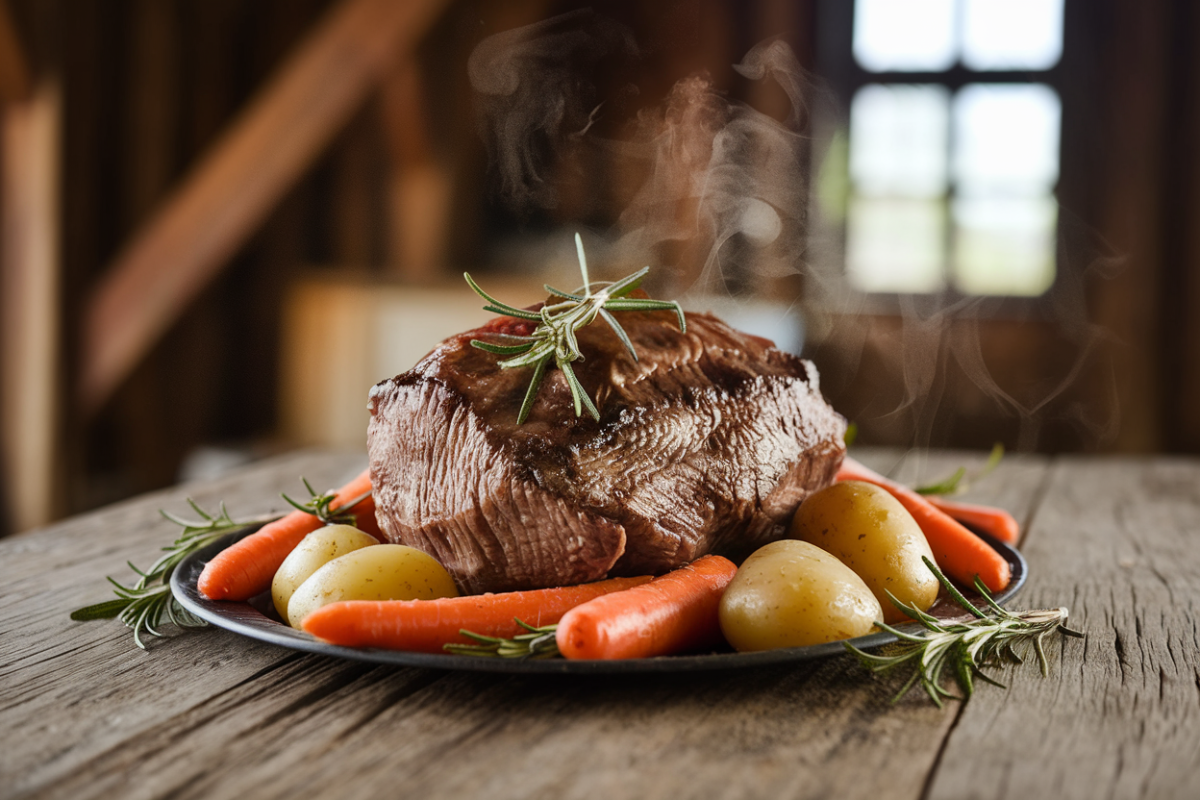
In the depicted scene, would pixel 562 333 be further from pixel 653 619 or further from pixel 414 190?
pixel 414 190

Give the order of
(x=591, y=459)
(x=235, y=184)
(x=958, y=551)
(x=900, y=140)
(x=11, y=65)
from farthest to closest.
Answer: (x=900, y=140) < (x=235, y=184) < (x=11, y=65) < (x=958, y=551) < (x=591, y=459)

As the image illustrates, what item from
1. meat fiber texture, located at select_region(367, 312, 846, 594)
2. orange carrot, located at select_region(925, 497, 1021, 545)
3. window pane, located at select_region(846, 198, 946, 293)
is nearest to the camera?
meat fiber texture, located at select_region(367, 312, 846, 594)

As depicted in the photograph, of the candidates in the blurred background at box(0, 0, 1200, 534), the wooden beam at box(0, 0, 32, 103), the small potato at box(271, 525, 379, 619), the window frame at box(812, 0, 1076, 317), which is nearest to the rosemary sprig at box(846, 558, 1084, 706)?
the small potato at box(271, 525, 379, 619)

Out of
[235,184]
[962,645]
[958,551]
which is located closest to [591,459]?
[962,645]

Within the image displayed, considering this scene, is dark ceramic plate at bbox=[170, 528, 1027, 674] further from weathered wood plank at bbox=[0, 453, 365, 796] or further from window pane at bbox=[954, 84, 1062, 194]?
window pane at bbox=[954, 84, 1062, 194]

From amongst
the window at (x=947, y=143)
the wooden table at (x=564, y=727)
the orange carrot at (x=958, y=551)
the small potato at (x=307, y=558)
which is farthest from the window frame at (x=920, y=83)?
the small potato at (x=307, y=558)
